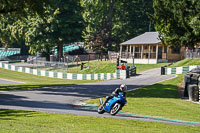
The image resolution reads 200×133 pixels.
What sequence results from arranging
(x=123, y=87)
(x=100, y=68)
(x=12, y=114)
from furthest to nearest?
(x=100, y=68)
(x=12, y=114)
(x=123, y=87)

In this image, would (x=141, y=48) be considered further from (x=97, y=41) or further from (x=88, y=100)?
(x=88, y=100)

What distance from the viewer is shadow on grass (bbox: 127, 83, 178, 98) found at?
27734 millimetres

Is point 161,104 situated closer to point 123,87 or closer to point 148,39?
point 123,87

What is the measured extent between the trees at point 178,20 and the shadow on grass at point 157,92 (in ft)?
24.0

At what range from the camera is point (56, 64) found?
53.8m

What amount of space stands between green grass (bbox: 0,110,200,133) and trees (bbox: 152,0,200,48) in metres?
22.6

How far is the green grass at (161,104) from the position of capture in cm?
1962

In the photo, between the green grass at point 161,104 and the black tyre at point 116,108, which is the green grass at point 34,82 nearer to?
the green grass at point 161,104

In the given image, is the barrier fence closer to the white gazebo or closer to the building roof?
the white gazebo

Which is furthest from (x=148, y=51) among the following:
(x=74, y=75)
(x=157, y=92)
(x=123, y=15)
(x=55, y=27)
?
(x=157, y=92)

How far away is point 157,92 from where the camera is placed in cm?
2905

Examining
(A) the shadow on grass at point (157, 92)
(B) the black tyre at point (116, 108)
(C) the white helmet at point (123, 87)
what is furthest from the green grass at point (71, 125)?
(A) the shadow on grass at point (157, 92)

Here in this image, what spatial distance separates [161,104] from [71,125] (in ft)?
39.1

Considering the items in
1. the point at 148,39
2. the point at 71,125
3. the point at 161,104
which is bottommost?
the point at 161,104
